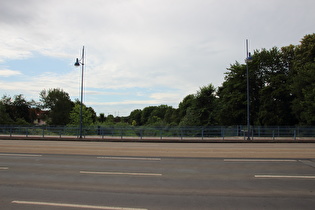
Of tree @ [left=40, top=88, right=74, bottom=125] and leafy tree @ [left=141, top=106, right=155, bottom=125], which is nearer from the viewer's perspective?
tree @ [left=40, top=88, right=74, bottom=125]

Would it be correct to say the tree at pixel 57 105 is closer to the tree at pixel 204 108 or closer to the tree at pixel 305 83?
the tree at pixel 204 108

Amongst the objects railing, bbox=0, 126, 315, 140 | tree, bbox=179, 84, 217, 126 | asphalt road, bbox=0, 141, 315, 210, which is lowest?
asphalt road, bbox=0, 141, 315, 210

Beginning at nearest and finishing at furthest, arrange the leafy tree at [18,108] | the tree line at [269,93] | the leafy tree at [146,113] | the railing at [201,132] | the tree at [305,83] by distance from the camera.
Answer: the railing at [201,132], the tree at [305,83], the tree line at [269,93], the leafy tree at [18,108], the leafy tree at [146,113]

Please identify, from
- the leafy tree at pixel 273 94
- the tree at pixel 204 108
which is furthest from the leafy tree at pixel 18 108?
the leafy tree at pixel 273 94

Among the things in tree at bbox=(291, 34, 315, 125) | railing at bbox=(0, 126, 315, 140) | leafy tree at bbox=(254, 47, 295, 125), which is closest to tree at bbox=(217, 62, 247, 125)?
leafy tree at bbox=(254, 47, 295, 125)

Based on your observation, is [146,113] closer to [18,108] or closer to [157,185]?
[18,108]

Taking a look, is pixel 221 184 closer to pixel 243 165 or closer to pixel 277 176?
pixel 277 176

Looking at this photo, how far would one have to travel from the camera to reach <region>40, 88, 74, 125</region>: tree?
88125 millimetres

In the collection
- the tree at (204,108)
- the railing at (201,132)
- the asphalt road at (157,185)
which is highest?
the tree at (204,108)

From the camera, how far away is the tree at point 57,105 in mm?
88125

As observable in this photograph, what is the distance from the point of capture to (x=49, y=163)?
34.4 feet

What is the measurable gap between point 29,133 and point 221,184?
28.3 metres

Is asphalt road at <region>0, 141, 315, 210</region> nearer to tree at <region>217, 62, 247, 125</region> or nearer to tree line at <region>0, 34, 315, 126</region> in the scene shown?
tree line at <region>0, 34, 315, 126</region>

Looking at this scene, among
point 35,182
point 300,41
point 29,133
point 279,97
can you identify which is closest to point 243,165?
point 35,182
